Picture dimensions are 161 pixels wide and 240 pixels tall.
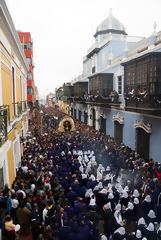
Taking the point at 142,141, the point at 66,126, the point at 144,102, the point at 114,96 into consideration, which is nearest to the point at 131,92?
the point at 144,102

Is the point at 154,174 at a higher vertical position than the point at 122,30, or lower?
lower

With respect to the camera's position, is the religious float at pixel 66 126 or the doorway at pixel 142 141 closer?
the doorway at pixel 142 141

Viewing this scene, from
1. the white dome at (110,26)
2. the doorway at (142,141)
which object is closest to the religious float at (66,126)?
the doorway at (142,141)

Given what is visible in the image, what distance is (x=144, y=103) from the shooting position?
13.0 metres

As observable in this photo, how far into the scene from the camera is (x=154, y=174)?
10383mm

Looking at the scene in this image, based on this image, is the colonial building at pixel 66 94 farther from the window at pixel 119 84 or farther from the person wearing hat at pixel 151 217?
the person wearing hat at pixel 151 217

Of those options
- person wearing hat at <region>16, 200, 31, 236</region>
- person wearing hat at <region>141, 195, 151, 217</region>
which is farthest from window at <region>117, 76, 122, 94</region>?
person wearing hat at <region>16, 200, 31, 236</region>

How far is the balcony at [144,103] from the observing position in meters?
11.8

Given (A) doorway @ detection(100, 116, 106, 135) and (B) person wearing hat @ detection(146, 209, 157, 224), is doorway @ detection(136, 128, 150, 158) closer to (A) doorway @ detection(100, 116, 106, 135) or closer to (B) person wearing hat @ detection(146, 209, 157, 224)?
(B) person wearing hat @ detection(146, 209, 157, 224)

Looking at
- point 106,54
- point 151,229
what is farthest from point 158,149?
point 106,54

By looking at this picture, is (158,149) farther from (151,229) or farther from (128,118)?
(151,229)

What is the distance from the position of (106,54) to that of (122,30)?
10076 mm

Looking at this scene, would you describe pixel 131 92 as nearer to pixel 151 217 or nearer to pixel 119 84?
pixel 119 84

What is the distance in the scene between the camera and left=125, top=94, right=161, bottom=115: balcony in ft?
38.7
